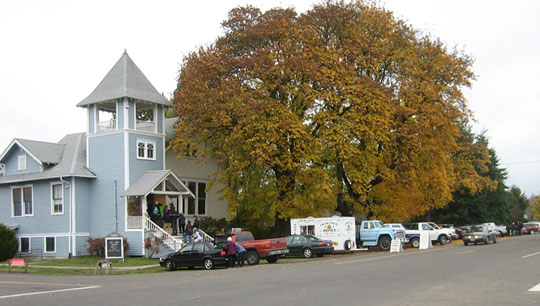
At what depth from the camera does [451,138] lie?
136ft

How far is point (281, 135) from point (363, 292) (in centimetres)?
2070

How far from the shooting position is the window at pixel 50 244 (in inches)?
1419

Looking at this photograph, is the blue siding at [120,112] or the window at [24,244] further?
the window at [24,244]

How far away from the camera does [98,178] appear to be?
119 ft

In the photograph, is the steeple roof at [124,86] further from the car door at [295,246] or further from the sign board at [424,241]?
the sign board at [424,241]

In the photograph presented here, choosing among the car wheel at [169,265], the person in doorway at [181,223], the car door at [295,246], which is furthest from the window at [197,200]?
the car wheel at [169,265]

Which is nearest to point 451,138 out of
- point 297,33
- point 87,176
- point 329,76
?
point 329,76

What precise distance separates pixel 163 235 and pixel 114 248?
343cm

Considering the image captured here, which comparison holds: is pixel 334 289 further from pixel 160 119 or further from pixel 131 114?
pixel 160 119

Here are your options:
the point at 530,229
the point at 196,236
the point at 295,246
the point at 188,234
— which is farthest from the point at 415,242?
the point at 530,229

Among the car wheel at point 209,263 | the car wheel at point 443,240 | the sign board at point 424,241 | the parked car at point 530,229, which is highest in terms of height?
the car wheel at point 209,263

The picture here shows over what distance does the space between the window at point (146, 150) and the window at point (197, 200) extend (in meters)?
5.40

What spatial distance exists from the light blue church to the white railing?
0.20 feet

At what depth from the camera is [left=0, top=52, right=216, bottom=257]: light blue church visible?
→ 116 ft
